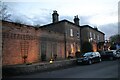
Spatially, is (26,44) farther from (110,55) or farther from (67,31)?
(110,55)

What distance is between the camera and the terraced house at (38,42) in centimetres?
2406

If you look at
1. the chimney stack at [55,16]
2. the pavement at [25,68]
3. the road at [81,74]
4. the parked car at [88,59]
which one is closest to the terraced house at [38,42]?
the chimney stack at [55,16]

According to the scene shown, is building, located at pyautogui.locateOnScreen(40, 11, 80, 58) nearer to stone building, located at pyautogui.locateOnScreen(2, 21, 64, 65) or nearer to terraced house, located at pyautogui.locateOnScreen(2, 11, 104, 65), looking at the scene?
terraced house, located at pyautogui.locateOnScreen(2, 11, 104, 65)

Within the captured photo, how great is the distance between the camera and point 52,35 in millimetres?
33656

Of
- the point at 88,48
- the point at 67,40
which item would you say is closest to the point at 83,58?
the point at 67,40

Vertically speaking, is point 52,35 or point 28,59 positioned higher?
point 52,35

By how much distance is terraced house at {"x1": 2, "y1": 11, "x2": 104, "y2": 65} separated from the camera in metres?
24.1

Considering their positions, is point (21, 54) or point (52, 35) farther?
point (52, 35)

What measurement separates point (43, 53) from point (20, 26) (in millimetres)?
6585

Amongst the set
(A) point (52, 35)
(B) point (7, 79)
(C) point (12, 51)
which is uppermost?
(A) point (52, 35)

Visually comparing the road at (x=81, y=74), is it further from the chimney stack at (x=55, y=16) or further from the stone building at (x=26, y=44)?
the chimney stack at (x=55, y=16)

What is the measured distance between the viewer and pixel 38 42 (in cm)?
2941

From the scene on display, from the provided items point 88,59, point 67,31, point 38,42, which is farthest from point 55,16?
point 88,59

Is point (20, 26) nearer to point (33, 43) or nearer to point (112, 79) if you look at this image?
point (33, 43)
